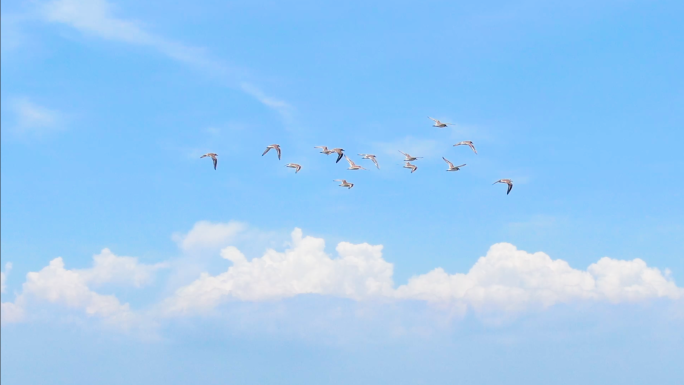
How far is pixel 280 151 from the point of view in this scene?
130125mm

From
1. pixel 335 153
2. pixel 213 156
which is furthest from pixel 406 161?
pixel 213 156

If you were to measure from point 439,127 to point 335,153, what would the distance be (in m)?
22.9

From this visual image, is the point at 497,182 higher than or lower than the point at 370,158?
lower

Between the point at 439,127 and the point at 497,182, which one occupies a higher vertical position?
the point at 439,127

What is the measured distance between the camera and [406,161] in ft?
452

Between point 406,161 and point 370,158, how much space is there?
8.36 metres

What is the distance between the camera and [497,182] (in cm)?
13238

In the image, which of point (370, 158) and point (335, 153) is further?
point (370, 158)

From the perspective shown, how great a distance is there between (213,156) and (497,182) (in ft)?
205

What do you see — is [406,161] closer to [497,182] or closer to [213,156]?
[497,182]

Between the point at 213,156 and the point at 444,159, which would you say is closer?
the point at 213,156

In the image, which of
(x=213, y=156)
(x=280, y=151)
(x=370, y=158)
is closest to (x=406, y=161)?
(x=370, y=158)

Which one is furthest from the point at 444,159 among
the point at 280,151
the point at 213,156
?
the point at 213,156

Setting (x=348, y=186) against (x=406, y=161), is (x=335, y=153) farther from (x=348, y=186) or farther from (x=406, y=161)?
(x=406, y=161)
